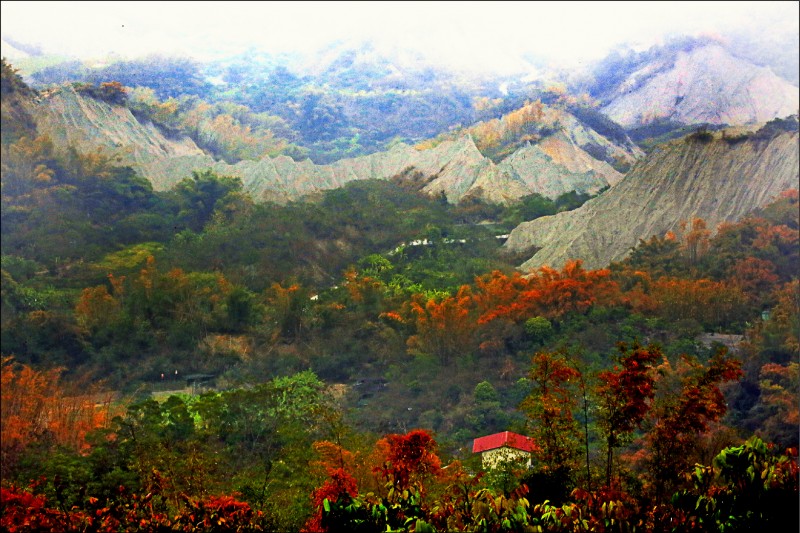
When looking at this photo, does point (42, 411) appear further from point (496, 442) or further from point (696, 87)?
point (696, 87)

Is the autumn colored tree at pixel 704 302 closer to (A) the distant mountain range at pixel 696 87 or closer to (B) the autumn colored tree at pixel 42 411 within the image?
(A) the distant mountain range at pixel 696 87

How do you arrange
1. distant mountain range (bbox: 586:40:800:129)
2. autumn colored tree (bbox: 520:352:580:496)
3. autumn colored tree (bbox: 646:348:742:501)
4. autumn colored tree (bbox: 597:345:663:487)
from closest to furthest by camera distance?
autumn colored tree (bbox: 597:345:663:487) → autumn colored tree (bbox: 646:348:742:501) → autumn colored tree (bbox: 520:352:580:496) → distant mountain range (bbox: 586:40:800:129)

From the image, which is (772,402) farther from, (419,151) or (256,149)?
(256,149)

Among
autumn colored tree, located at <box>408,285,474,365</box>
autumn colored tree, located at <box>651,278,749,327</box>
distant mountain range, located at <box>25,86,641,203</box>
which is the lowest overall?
autumn colored tree, located at <box>408,285,474,365</box>

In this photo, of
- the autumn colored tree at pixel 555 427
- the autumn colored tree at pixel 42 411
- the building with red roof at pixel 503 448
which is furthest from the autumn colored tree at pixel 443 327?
the autumn colored tree at pixel 555 427

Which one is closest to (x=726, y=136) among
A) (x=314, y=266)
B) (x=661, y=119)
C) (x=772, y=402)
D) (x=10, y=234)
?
(x=661, y=119)

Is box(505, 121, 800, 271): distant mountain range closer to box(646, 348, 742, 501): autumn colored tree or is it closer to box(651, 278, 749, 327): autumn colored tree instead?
box(651, 278, 749, 327): autumn colored tree

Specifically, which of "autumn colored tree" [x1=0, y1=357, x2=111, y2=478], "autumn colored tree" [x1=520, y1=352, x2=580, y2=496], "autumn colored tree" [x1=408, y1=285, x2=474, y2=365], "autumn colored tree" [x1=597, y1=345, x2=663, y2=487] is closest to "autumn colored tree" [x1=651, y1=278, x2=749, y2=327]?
"autumn colored tree" [x1=408, y1=285, x2=474, y2=365]
